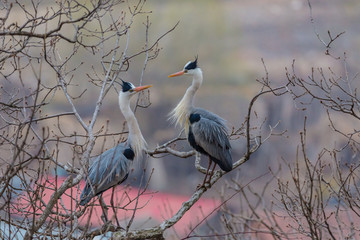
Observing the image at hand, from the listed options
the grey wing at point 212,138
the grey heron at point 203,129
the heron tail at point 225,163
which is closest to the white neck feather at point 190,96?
the grey heron at point 203,129

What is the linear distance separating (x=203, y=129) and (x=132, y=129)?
24.7 inches

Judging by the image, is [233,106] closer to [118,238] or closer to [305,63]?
[305,63]

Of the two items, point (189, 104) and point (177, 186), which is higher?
point (177, 186)

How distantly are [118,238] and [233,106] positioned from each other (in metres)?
8.26

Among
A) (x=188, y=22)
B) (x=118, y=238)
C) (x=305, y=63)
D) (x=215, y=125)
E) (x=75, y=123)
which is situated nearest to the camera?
(x=118, y=238)

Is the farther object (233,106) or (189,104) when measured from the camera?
(233,106)

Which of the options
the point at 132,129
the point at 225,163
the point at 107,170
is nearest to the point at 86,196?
the point at 107,170

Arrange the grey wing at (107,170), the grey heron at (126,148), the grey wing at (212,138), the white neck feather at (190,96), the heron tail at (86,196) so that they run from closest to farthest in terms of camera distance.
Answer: the heron tail at (86,196) < the grey wing at (107,170) < the grey heron at (126,148) < the grey wing at (212,138) < the white neck feather at (190,96)

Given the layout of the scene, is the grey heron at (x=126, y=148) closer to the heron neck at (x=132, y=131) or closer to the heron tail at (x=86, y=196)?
the heron neck at (x=132, y=131)

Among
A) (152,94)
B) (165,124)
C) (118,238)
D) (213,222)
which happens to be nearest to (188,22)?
(152,94)

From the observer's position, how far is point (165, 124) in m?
11.2

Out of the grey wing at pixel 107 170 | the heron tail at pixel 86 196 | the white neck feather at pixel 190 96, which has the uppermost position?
the white neck feather at pixel 190 96

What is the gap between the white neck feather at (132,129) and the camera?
14.2ft

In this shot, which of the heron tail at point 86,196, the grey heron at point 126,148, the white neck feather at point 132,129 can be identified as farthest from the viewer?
the white neck feather at point 132,129
